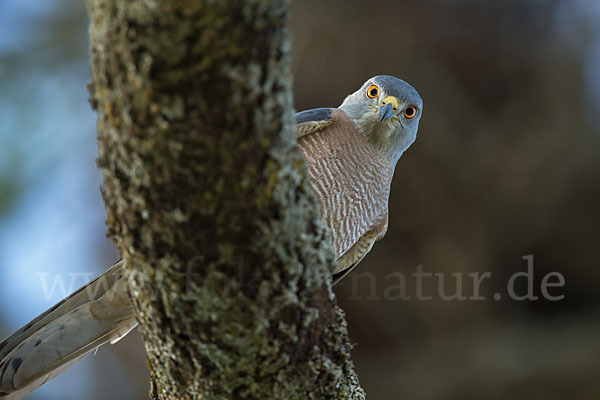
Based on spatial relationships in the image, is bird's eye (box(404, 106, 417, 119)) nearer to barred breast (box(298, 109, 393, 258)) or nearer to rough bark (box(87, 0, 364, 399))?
barred breast (box(298, 109, 393, 258))

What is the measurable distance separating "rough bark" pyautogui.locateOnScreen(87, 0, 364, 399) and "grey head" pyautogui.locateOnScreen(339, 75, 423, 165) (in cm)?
225

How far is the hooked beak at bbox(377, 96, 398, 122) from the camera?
3.74 m

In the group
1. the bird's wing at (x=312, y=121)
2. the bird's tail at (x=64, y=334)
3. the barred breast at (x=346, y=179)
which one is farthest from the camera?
the bird's wing at (x=312, y=121)

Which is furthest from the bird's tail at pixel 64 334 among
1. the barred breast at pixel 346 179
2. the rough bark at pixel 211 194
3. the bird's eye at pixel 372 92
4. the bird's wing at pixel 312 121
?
the bird's eye at pixel 372 92

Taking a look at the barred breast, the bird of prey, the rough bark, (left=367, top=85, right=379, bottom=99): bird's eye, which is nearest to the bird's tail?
the bird of prey

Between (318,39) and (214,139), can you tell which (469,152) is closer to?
(318,39)

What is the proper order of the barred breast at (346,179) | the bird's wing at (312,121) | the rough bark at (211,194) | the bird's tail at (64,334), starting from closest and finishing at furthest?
the rough bark at (211,194) → the bird's tail at (64,334) → the barred breast at (346,179) → the bird's wing at (312,121)

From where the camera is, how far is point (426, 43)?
5.40 metres

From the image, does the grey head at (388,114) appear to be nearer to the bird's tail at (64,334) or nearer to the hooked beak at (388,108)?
the hooked beak at (388,108)

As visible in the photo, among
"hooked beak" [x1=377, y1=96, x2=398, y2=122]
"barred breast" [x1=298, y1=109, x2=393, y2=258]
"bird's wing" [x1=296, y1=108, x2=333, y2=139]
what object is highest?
"bird's wing" [x1=296, y1=108, x2=333, y2=139]

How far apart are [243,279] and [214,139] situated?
40 cm

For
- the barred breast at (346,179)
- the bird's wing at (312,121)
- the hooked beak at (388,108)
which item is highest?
the bird's wing at (312,121)

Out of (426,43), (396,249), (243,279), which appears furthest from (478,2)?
(243,279)

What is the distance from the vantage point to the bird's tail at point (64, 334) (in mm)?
2439
